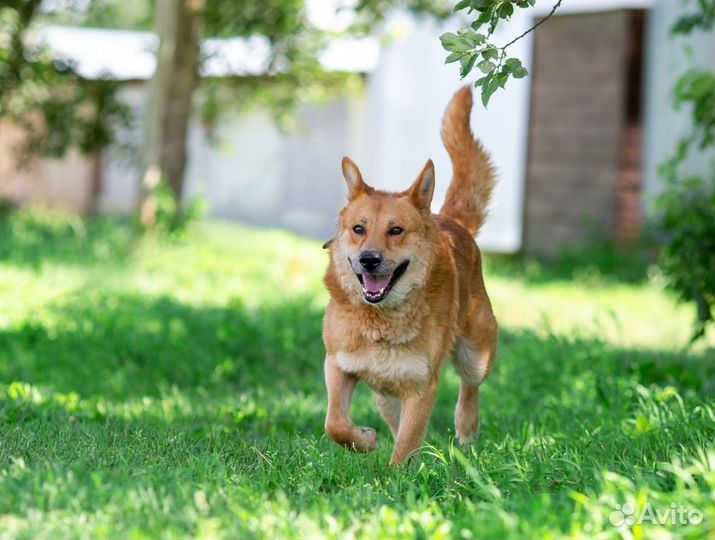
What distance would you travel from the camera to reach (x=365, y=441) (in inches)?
192

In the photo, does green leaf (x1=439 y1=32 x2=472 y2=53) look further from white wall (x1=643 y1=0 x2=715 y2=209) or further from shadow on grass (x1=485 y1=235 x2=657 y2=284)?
shadow on grass (x1=485 y1=235 x2=657 y2=284)

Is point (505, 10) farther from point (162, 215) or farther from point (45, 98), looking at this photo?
point (45, 98)

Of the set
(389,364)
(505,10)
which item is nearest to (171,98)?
(389,364)

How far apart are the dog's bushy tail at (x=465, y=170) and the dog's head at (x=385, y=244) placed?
0.81 m

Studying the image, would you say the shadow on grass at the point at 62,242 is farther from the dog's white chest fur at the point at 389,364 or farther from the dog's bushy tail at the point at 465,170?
the dog's white chest fur at the point at 389,364

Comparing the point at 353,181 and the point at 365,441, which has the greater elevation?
the point at 353,181

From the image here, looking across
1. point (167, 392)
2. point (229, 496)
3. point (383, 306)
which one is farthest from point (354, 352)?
point (167, 392)

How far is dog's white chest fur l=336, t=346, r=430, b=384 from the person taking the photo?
193 inches

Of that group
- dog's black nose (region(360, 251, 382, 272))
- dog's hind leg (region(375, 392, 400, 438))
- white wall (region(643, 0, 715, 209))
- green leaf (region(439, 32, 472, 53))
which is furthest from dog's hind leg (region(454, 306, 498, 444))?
white wall (region(643, 0, 715, 209))

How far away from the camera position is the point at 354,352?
495 centimetres

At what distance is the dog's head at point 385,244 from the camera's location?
492cm

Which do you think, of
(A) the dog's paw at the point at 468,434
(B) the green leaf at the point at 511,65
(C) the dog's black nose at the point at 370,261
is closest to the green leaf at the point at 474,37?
(B) the green leaf at the point at 511,65

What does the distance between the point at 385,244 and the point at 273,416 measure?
1608 mm

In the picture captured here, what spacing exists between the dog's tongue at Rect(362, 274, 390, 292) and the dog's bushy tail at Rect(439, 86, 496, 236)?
50.2 inches
